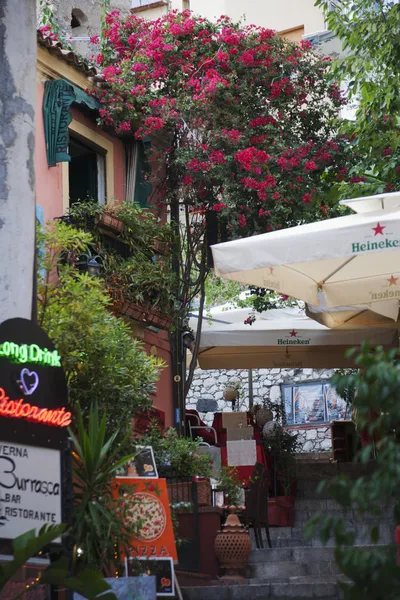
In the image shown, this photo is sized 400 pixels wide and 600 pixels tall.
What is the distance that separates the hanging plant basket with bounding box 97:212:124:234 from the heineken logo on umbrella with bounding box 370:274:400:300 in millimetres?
3623

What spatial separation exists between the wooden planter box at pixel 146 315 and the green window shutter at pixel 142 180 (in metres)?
2.09

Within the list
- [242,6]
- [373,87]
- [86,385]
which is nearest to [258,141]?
[373,87]

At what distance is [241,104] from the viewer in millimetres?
14836

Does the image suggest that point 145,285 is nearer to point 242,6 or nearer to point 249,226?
point 249,226

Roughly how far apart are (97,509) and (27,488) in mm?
1285

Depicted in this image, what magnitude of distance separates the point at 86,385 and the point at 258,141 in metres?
5.90

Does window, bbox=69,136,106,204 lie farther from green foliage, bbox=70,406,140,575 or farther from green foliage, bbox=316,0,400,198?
green foliage, bbox=70,406,140,575

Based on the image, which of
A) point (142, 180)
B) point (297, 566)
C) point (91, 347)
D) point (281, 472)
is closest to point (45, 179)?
point (142, 180)

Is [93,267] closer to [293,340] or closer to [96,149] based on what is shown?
[96,149]

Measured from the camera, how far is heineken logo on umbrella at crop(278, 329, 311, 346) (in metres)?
14.7

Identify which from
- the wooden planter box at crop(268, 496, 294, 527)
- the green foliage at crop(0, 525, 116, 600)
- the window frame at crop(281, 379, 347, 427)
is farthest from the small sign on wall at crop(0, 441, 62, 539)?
the window frame at crop(281, 379, 347, 427)

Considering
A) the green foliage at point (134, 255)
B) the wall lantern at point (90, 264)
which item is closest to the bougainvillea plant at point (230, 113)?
the green foliage at point (134, 255)

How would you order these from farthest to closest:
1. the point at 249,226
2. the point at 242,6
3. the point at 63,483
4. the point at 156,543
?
the point at 242,6 → the point at 249,226 → the point at 156,543 → the point at 63,483

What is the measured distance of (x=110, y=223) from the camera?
42.8ft
